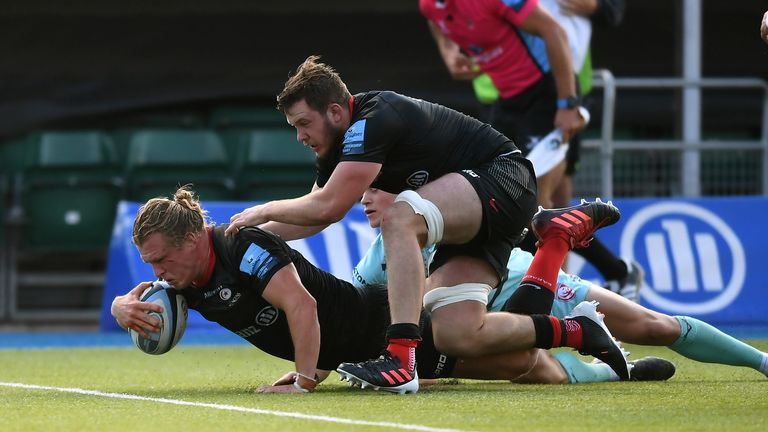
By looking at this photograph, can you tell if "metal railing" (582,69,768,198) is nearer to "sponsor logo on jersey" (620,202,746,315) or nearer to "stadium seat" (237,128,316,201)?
"sponsor logo on jersey" (620,202,746,315)

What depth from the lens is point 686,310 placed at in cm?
937

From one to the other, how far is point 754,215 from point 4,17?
5.90 metres

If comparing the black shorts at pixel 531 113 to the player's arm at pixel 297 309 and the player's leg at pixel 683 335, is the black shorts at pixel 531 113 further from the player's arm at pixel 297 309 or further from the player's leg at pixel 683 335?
the player's arm at pixel 297 309

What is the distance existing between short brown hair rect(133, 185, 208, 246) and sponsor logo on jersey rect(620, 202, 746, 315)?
4.81 meters

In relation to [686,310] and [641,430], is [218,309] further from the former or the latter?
[686,310]

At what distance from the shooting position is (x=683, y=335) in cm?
562

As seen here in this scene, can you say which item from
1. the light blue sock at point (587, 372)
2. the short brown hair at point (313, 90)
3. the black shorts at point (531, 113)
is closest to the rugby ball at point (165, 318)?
the short brown hair at point (313, 90)

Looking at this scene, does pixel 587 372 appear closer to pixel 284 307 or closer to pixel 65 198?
pixel 284 307

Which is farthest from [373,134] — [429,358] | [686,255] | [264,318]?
[686,255]

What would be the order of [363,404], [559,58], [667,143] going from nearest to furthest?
[363,404]
[559,58]
[667,143]

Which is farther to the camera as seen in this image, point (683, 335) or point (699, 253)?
point (699, 253)

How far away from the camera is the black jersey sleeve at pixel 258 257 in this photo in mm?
5203

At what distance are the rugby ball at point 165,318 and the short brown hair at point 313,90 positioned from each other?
0.82 meters

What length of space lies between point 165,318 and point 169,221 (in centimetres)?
40
